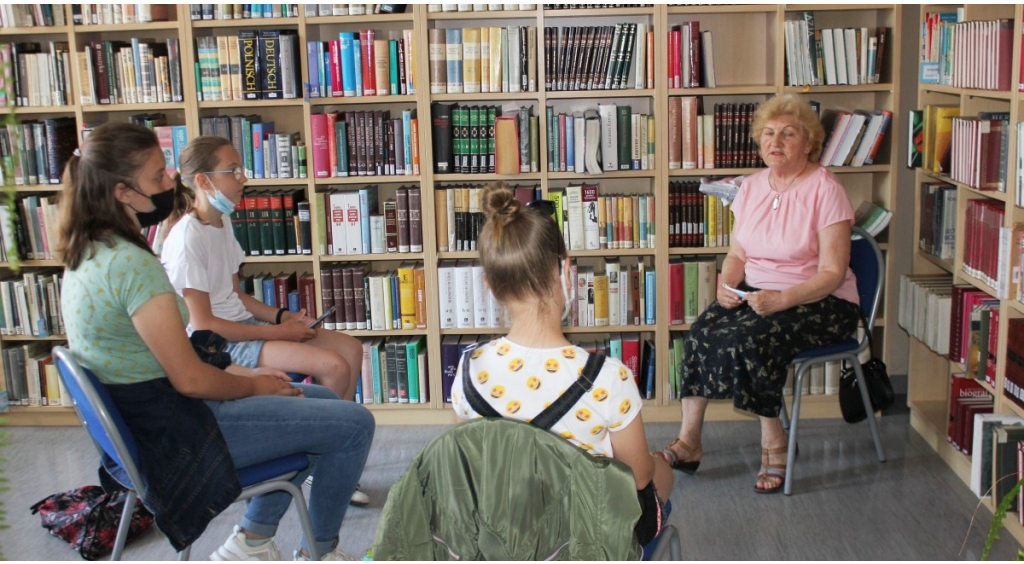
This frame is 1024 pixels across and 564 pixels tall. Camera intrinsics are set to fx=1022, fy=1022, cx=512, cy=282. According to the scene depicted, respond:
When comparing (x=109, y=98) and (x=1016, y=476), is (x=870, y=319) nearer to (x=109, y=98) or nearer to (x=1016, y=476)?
(x=1016, y=476)

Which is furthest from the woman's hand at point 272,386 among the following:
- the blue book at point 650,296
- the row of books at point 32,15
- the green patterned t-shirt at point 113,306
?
the row of books at point 32,15

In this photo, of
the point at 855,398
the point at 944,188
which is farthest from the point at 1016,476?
the point at 944,188

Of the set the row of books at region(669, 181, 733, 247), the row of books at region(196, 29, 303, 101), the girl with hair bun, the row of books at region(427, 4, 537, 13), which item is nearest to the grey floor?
the row of books at region(669, 181, 733, 247)

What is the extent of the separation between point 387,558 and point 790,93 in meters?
2.90

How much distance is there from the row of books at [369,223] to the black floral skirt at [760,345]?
1.29 m

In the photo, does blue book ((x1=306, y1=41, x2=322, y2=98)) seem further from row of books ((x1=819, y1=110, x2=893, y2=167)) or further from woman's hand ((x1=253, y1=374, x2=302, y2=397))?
row of books ((x1=819, y1=110, x2=893, y2=167))

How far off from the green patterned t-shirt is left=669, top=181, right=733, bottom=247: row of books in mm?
2324

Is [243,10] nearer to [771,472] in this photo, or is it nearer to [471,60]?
[471,60]

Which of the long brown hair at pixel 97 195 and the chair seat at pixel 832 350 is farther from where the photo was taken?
the chair seat at pixel 832 350

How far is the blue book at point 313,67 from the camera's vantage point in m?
4.13

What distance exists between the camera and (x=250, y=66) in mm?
4137

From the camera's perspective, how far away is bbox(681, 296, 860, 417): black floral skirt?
3498 mm

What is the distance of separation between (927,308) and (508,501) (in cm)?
265

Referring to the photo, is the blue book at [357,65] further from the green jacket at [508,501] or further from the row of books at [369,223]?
the green jacket at [508,501]
